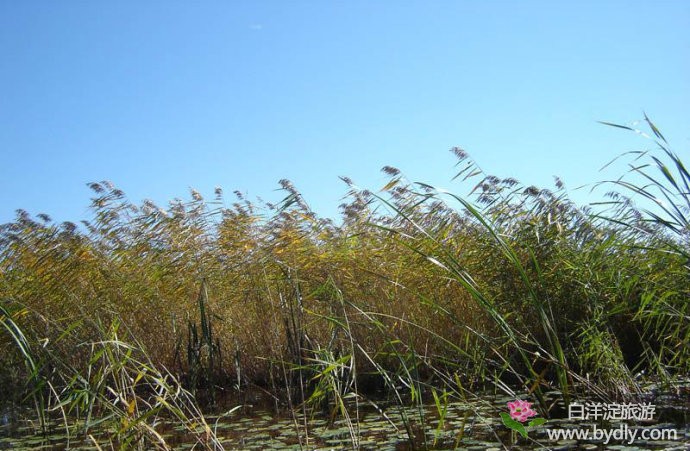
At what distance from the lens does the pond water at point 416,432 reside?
3.81m

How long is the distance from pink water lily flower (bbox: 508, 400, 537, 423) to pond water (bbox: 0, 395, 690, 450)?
0.32 ft

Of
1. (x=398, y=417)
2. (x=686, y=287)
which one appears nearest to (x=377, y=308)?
(x=398, y=417)

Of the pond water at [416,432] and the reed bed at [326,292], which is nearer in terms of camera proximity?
the pond water at [416,432]

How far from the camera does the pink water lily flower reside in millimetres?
4231

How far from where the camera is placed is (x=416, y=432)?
4.37m

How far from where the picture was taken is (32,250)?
6969 millimetres

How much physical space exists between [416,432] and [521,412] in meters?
0.67

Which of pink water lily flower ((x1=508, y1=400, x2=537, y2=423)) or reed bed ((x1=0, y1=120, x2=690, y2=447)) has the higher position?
reed bed ((x1=0, y1=120, x2=690, y2=447))

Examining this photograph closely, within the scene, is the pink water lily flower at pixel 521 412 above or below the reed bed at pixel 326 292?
below

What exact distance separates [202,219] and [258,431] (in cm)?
290

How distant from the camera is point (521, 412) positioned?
14.1ft

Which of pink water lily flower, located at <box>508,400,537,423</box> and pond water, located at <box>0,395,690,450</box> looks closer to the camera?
pond water, located at <box>0,395,690,450</box>

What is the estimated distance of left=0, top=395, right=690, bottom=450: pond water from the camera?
3807 millimetres

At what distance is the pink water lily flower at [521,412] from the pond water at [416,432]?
0.32 feet
